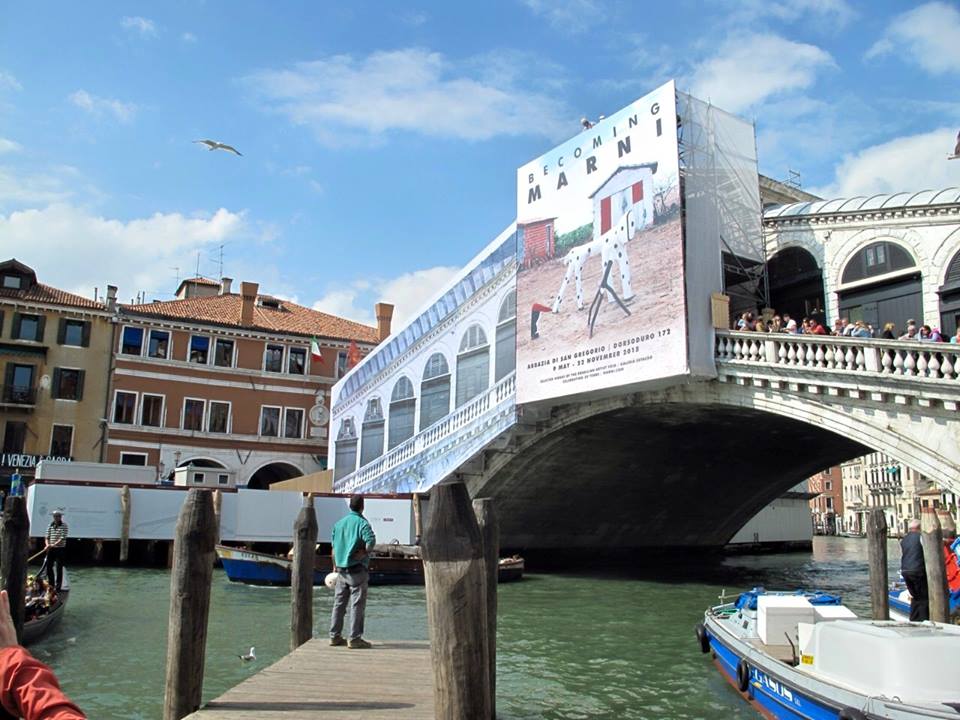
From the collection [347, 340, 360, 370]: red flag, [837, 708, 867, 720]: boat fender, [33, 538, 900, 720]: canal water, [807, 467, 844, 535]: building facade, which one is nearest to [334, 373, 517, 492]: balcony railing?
[33, 538, 900, 720]: canal water

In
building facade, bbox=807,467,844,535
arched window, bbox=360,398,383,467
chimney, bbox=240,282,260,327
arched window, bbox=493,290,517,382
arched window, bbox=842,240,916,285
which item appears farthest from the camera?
building facade, bbox=807,467,844,535

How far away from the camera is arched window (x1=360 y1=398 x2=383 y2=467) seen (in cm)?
2517

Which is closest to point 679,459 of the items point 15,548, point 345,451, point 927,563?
point 345,451

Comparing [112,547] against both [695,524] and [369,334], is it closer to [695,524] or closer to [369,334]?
[369,334]

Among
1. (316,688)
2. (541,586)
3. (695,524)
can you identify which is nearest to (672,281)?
(541,586)

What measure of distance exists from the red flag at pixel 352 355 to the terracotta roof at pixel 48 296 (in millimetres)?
8445

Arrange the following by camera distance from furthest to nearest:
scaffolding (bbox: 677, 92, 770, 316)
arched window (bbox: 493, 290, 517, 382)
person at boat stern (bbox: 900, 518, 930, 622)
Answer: arched window (bbox: 493, 290, 517, 382) → scaffolding (bbox: 677, 92, 770, 316) → person at boat stern (bbox: 900, 518, 930, 622)

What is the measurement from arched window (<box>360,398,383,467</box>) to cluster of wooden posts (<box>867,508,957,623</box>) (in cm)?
1613

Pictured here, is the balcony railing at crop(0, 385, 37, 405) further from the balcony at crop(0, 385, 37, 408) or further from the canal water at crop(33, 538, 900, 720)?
the canal water at crop(33, 538, 900, 720)

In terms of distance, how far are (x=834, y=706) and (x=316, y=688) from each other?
373 centimetres

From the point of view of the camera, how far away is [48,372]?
27.5 metres

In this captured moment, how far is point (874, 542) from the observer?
11070 mm

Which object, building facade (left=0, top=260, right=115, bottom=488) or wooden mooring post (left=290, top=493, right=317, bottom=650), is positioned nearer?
wooden mooring post (left=290, top=493, right=317, bottom=650)

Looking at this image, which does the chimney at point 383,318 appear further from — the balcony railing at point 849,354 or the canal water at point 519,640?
the balcony railing at point 849,354
